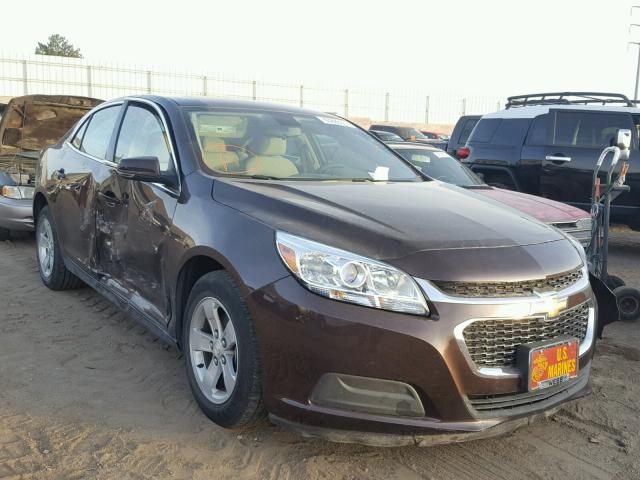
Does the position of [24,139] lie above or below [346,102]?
below

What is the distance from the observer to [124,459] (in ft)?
9.21

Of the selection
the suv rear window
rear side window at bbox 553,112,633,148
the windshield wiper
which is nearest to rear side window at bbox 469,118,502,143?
the suv rear window

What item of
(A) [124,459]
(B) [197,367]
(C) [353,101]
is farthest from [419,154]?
(C) [353,101]

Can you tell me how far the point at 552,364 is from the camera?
9.08 ft

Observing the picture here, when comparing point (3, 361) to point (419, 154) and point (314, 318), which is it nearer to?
point (314, 318)

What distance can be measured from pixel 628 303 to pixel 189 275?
381cm

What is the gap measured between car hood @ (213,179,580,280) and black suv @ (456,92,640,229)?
217 inches

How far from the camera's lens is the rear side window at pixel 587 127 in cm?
855

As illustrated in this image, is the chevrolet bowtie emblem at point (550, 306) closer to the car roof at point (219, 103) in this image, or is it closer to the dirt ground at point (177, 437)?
the dirt ground at point (177, 437)

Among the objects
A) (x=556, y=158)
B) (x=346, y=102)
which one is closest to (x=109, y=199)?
(x=556, y=158)

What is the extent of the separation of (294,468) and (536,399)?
1106 mm

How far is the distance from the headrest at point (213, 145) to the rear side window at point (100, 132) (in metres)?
1.15

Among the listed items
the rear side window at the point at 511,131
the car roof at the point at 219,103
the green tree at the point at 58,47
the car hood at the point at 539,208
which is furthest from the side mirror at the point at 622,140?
the green tree at the point at 58,47

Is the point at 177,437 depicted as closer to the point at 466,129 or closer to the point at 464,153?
the point at 464,153
